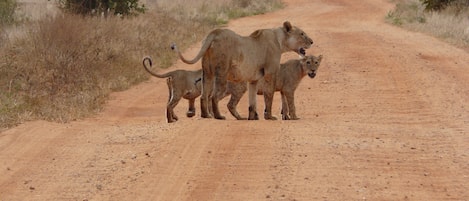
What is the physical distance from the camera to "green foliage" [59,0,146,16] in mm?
25672

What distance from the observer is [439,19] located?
2978 centimetres

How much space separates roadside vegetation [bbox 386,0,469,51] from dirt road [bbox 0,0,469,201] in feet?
30.9

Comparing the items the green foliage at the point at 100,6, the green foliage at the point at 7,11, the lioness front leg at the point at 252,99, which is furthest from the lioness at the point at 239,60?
the green foliage at the point at 7,11

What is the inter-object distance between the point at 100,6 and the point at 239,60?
14.0m

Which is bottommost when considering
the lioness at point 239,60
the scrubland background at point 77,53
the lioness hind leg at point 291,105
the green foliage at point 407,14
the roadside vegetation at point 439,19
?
the green foliage at point 407,14

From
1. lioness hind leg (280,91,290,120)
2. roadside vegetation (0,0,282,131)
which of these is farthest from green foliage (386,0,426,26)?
lioness hind leg (280,91,290,120)

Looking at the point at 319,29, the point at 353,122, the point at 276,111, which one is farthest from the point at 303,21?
the point at 353,122

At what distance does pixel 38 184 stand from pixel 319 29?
68.4ft

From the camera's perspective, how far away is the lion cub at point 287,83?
14102 millimetres

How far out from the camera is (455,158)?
10172 millimetres

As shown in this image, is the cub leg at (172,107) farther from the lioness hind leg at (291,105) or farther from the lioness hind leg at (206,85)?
the lioness hind leg at (291,105)

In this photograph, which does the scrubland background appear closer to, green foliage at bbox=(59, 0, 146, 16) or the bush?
green foliage at bbox=(59, 0, 146, 16)

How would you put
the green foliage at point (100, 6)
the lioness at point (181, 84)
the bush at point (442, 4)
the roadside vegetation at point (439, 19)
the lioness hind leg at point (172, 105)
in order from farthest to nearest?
the bush at point (442, 4) < the roadside vegetation at point (439, 19) < the green foliage at point (100, 6) < the lioness at point (181, 84) < the lioness hind leg at point (172, 105)

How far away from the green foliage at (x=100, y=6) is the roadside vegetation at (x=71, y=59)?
1.71 feet
